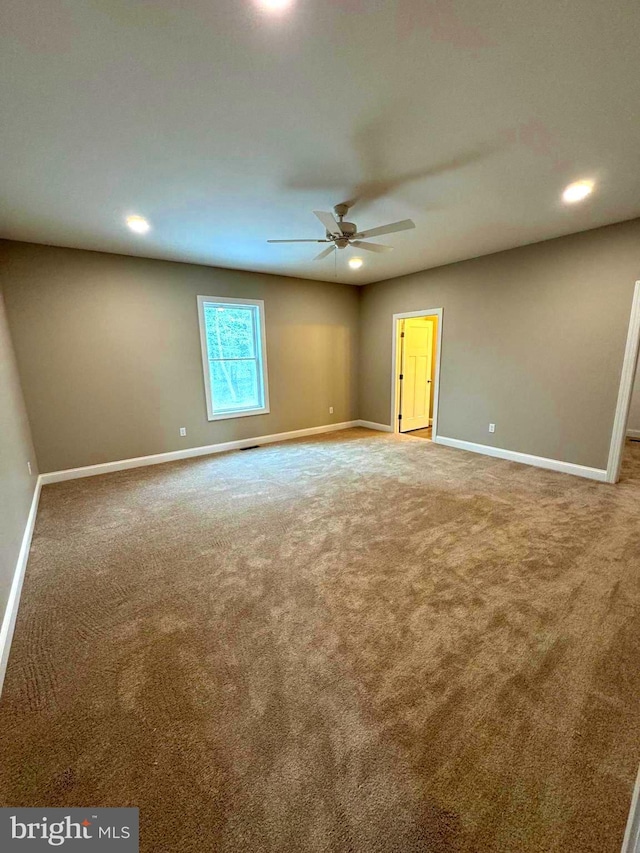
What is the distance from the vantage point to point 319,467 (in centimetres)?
428

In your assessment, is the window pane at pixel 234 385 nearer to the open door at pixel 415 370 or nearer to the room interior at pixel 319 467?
the room interior at pixel 319 467

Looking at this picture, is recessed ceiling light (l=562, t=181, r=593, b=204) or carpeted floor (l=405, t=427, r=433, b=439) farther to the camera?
carpeted floor (l=405, t=427, r=433, b=439)

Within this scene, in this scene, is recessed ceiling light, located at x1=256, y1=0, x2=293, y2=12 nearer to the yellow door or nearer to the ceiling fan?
the ceiling fan

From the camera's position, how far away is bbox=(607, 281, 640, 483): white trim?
3.34 metres

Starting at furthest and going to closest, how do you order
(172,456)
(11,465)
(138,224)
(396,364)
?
(396,364), (172,456), (138,224), (11,465)

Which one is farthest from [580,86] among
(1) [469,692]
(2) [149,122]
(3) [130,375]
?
(3) [130,375]

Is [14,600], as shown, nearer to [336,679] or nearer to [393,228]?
[336,679]

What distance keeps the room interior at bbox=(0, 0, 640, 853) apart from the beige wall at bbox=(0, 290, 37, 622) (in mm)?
57

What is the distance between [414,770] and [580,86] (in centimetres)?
300

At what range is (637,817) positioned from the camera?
0.73m

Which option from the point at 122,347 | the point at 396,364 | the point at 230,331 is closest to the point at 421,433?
the point at 396,364

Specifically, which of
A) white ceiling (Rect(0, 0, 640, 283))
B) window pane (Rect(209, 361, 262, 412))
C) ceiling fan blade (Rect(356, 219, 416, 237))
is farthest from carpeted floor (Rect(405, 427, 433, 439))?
ceiling fan blade (Rect(356, 219, 416, 237))

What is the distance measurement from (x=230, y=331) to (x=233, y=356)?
37 cm

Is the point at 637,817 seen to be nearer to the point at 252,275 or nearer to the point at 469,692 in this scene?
the point at 469,692
